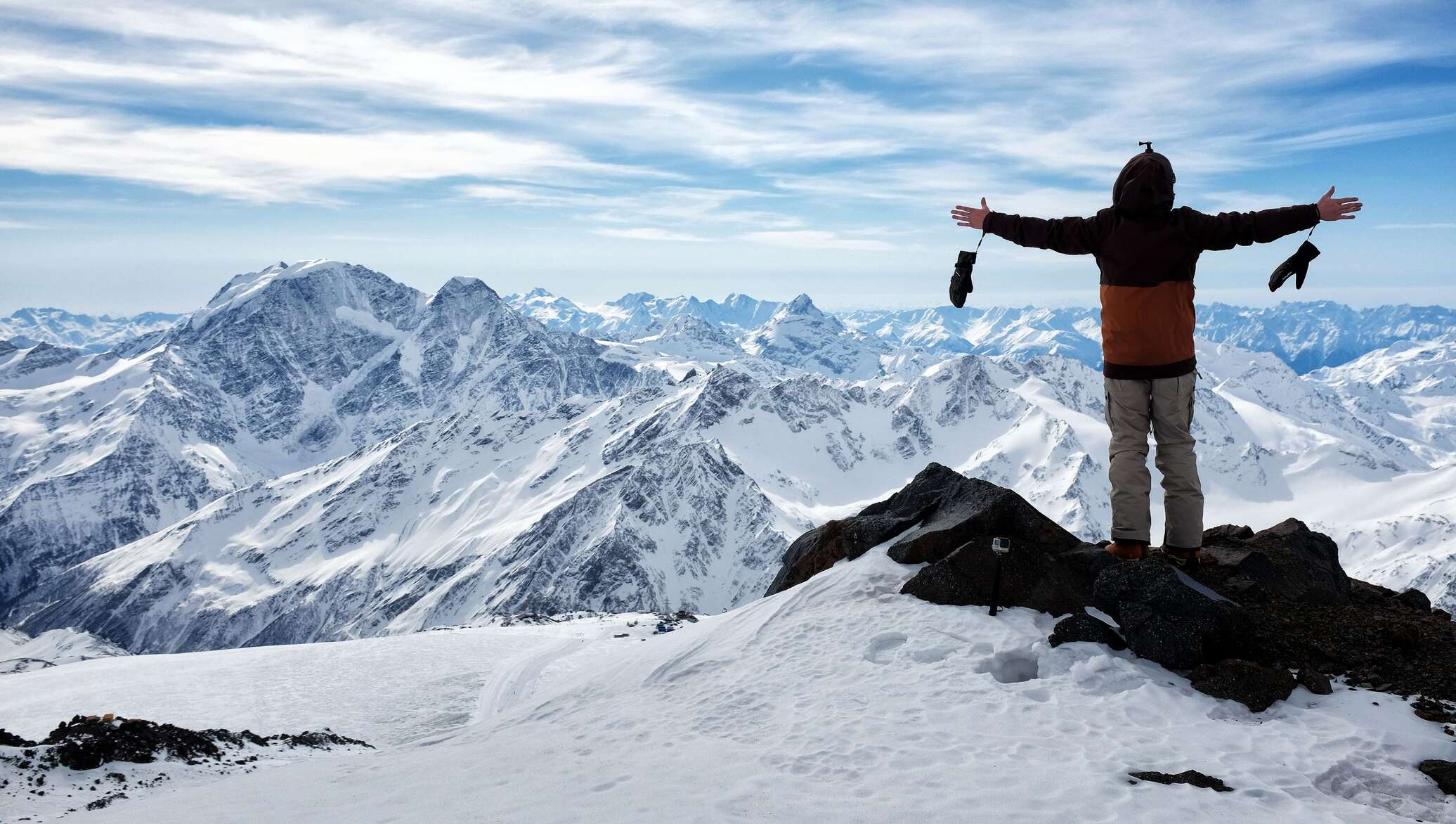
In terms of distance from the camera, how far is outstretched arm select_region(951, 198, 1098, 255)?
1012 centimetres

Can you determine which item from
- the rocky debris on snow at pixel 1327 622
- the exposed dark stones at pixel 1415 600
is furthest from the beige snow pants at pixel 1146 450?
the exposed dark stones at pixel 1415 600

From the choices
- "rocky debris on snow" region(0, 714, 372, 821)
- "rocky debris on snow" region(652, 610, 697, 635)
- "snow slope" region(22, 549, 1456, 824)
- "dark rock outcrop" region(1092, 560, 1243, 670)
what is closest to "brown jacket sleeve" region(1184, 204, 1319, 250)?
"dark rock outcrop" region(1092, 560, 1243, 670)

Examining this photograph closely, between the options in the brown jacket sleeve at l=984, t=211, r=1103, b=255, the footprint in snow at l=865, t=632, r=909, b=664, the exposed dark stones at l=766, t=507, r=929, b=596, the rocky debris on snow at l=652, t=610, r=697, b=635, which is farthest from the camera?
the rocky debris on snow at l=652, t=610, r=697, b=635

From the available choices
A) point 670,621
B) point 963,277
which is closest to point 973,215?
point 963,277

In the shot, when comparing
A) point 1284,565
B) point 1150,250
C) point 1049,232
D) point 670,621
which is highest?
point 1049,232

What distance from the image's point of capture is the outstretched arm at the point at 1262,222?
349 inches

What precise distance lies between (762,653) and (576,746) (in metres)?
3.11

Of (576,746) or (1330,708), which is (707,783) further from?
(1330,708)

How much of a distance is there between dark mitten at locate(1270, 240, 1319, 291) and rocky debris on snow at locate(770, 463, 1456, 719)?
3597 mm

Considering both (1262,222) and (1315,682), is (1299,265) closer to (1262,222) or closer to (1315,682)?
(1262,222)

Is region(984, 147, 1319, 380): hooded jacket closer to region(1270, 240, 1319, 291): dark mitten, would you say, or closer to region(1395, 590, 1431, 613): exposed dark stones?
region(1270, 240, 1319, 291): dark mitten

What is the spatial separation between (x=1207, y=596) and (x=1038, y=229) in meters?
4.84

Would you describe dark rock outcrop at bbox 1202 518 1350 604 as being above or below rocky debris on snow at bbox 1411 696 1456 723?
above

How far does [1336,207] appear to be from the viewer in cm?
884
